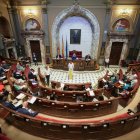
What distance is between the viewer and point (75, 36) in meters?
12.6

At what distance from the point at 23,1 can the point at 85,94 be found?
10.3 metres

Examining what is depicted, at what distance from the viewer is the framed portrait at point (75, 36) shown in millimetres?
12406

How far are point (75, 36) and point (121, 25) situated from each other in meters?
4.45

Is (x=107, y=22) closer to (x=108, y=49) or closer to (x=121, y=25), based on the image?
(x=121, y=25)

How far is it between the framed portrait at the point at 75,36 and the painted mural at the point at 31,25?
340cm

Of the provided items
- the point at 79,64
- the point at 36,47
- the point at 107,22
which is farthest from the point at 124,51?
the point at 36,47

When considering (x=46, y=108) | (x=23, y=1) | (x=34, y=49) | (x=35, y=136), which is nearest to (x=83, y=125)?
(x=35, y=136)

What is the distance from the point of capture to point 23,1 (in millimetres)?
11273

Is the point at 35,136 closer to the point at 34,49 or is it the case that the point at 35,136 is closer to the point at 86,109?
the point at 86,109

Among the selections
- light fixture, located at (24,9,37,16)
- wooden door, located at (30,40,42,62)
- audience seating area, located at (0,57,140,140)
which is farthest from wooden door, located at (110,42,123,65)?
light fixture, located at (24,9,37,16)

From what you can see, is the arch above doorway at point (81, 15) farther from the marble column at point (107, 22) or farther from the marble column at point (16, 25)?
the marble column at point (16, 25)

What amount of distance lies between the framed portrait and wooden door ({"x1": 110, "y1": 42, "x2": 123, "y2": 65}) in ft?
11.5

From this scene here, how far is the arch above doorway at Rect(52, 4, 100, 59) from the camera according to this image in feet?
36.9

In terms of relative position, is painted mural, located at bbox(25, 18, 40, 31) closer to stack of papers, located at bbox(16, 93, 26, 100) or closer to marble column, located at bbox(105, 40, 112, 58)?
marble column, located at bbox(105, 40, 112, 58)
